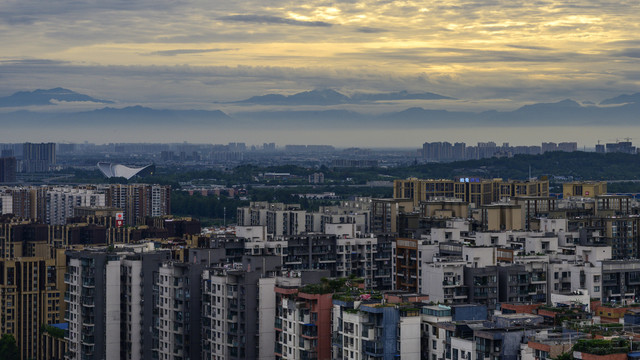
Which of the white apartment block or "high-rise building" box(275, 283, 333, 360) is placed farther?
the white apartment block

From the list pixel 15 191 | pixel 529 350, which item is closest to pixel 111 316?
pixel 529 350

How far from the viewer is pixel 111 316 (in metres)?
42.9

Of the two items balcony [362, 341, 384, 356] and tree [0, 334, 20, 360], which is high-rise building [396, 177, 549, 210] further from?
balcony [362, 341, 384, 356]

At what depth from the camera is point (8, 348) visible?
50.7m

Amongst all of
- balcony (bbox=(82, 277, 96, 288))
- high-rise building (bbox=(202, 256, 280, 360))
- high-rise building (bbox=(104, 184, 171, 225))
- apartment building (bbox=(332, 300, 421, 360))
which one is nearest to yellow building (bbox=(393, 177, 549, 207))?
high-rise building (bbox=(104, 184, 171, 225))

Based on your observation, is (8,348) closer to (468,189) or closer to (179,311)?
(179,311)

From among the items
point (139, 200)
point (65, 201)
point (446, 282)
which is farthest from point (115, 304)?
point (139, 200)

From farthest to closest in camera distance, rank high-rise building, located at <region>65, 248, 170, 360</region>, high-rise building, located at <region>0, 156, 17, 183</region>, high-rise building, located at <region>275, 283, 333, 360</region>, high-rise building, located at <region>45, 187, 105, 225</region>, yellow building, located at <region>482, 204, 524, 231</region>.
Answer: high-rise building, located at <region>0, 156, 17, 183</region>
high-rise building, located at <region>45, 187, 105, 225</region>
yellow building, located at <region>482, 204, 524, 231</region>
high-rise building, located at <region>65, 248, 170, 360</region>
high-rise building, located at <region>275, 283, 333, 360</region>

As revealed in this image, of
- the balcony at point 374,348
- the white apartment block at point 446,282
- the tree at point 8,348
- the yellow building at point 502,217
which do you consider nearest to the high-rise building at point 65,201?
the yellow building at point 502,217

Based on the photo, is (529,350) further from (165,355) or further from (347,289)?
(165,355)

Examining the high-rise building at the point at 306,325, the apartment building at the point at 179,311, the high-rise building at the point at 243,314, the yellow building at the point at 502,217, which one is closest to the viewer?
the high-rise building at the point at 306,325

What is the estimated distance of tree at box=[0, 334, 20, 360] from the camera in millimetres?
50375

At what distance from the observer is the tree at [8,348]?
50.4 metres

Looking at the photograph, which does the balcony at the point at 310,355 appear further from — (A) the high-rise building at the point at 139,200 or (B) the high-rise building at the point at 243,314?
(A) the high-rise building at the point at 139,200
